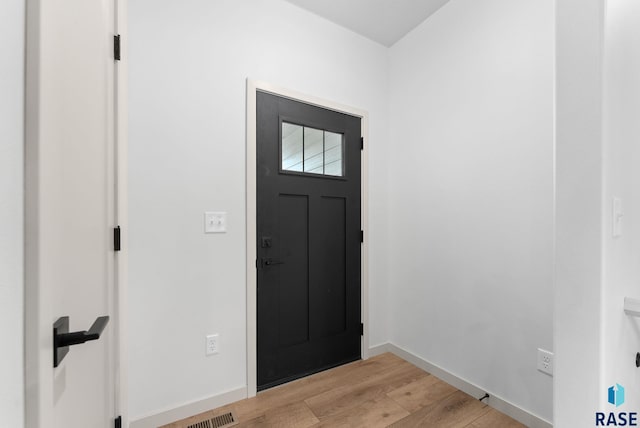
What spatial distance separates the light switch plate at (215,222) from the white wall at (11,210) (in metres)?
1.33

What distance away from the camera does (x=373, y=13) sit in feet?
7.10

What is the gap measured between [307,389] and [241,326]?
0.66 m

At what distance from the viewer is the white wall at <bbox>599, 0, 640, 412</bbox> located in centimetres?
85

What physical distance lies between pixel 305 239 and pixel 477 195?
4.15ft

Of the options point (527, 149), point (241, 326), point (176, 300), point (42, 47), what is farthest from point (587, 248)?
point (176, 300)

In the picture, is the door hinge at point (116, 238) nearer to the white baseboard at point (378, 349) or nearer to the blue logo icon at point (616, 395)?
the blue logo icon at point (616, 395)

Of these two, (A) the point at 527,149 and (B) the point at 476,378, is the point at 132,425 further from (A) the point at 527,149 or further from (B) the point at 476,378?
(A) the point at 527,149

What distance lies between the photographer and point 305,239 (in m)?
2.14

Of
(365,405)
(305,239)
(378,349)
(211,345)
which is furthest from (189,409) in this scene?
(378,349)

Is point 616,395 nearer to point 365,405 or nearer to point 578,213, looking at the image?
point 578,213

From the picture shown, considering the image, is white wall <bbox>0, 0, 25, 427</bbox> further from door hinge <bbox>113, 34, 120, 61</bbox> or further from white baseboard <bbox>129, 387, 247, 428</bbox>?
white baseboard <bbox>129, 387, 247, 428</bbox>

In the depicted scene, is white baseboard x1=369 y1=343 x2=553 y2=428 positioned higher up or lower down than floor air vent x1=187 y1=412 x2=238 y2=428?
higher up

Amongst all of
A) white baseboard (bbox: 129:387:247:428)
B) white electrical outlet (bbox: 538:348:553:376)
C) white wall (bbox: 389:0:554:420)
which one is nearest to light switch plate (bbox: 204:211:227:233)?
white baseboard (bbox: 129:387:247:428)

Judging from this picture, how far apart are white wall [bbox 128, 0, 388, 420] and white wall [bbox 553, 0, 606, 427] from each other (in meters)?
1.63
